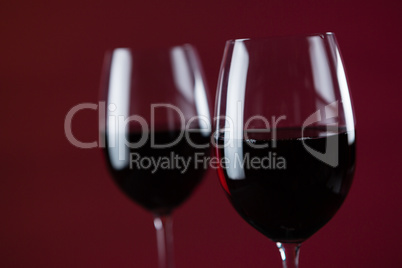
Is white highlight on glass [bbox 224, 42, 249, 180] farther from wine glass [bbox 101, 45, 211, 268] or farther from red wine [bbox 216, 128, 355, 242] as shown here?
wine glass [bbox 101, 45, 211, 268]

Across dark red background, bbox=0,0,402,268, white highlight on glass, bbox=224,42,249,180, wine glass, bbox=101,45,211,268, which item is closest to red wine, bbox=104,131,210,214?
wine glass, bbox=101,45,211,268

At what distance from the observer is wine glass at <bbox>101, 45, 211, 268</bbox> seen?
73cm

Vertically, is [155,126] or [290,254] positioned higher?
[155,126]

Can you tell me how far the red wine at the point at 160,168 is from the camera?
0.73 meters

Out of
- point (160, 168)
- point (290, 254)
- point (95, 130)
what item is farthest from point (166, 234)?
point (95, 130)

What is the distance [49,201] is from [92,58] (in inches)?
14.8

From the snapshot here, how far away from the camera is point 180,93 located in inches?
29.5

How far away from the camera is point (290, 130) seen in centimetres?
51

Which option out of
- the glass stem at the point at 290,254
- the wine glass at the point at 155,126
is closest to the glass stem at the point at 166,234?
the wine glass at the point at 155,126

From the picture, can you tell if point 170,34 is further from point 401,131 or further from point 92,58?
point 401,131

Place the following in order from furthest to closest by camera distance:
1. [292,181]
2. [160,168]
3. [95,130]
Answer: [95,130], [160,168], [292,181]

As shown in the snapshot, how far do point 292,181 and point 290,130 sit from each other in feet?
0.13

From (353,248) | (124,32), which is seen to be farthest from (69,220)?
(353,248)

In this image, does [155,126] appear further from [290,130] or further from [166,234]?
[290,130]
